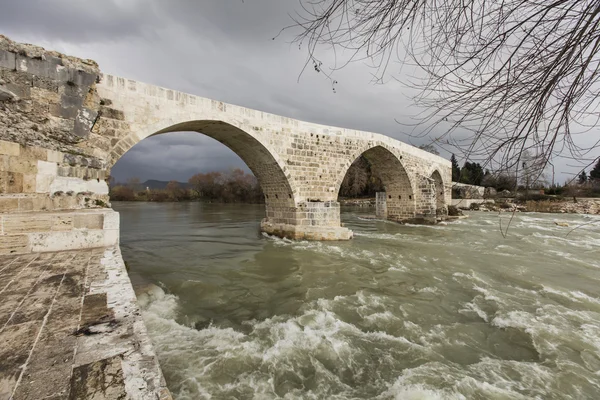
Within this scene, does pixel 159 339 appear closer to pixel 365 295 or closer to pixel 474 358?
pixel 365 295

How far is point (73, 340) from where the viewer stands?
1277mm

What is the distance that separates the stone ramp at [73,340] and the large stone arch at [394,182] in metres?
11.3

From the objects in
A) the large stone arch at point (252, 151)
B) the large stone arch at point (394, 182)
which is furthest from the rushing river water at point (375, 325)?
the large stone arch at point (394, 182)

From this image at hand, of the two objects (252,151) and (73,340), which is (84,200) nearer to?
(73,340)

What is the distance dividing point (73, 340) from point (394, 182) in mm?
14307

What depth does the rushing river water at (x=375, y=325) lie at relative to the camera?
2.25 m

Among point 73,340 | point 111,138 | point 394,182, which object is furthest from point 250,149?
point 394,182

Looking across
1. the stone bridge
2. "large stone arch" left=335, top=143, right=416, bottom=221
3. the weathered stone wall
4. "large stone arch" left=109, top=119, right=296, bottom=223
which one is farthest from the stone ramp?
"large stone arch" left=335, top=143, right=416, bottom=221

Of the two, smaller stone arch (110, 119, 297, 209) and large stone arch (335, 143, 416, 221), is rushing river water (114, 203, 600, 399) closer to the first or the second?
smaller stone arch (110, 119, 297, 209)

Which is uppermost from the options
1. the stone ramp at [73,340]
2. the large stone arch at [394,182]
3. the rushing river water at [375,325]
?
the large stone arch at [394,182]

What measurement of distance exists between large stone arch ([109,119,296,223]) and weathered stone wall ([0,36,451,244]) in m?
0.03

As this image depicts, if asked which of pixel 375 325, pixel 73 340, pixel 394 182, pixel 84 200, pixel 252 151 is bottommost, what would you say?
pixel 375 325

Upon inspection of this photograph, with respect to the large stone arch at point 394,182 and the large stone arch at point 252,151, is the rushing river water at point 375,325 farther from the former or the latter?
the large stone arch at point 394,182

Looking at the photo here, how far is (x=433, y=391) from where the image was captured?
2.13 m
